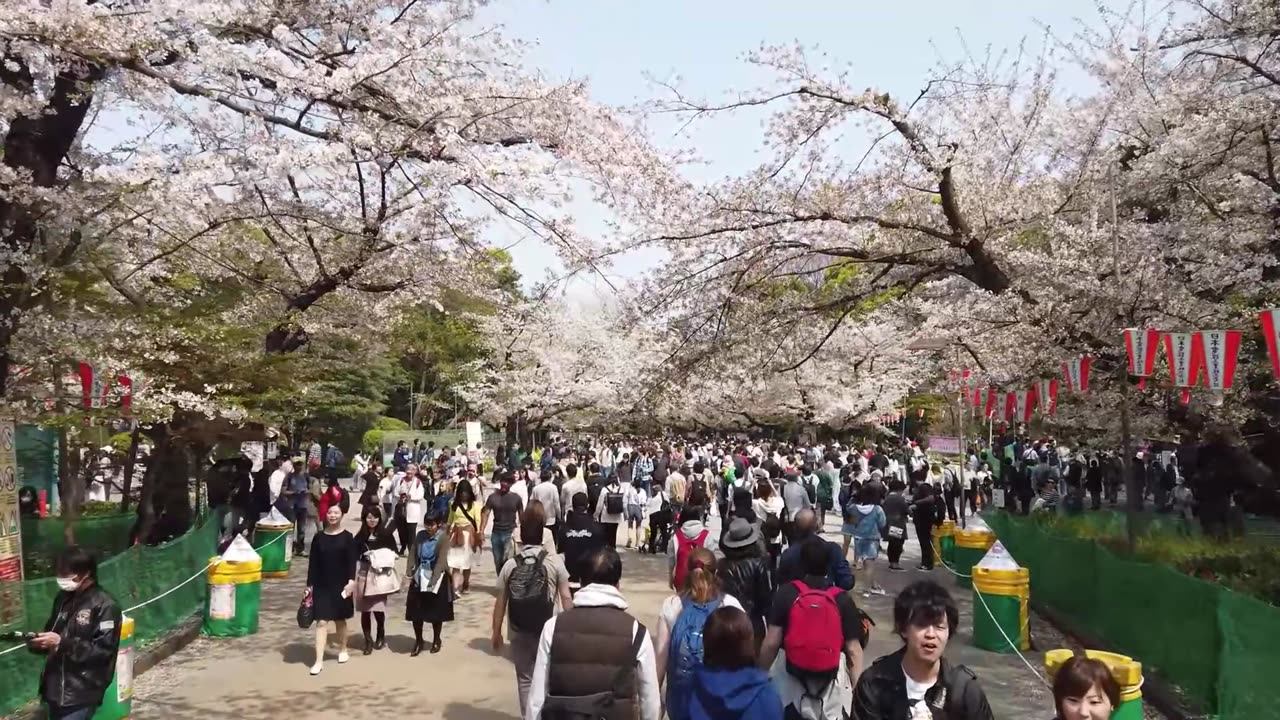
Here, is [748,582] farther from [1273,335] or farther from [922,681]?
[1273,335]

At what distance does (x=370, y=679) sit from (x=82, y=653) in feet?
10.9

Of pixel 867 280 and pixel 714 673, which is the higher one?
pixel 867 280

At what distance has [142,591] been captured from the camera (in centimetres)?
A: 898

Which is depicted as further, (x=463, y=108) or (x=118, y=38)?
(x=463, y=108)

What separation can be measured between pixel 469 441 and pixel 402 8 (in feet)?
69.8

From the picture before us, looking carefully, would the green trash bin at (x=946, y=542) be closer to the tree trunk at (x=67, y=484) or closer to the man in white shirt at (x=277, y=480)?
the man in white shirt at (x=277, y=480)

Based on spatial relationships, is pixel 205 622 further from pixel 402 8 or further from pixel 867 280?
pixel 867 280

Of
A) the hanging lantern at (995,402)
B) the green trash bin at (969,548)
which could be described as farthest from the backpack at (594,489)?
the hanging lantern at (995,402)

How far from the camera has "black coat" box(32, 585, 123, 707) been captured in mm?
5023

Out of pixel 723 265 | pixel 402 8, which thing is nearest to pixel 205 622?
pixel 402 8

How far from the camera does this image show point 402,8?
916 centimetres

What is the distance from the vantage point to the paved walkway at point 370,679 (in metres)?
7.22

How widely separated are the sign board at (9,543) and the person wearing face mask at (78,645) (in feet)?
5.28

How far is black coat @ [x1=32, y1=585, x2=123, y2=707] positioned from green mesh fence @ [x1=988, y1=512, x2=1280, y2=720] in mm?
6489
